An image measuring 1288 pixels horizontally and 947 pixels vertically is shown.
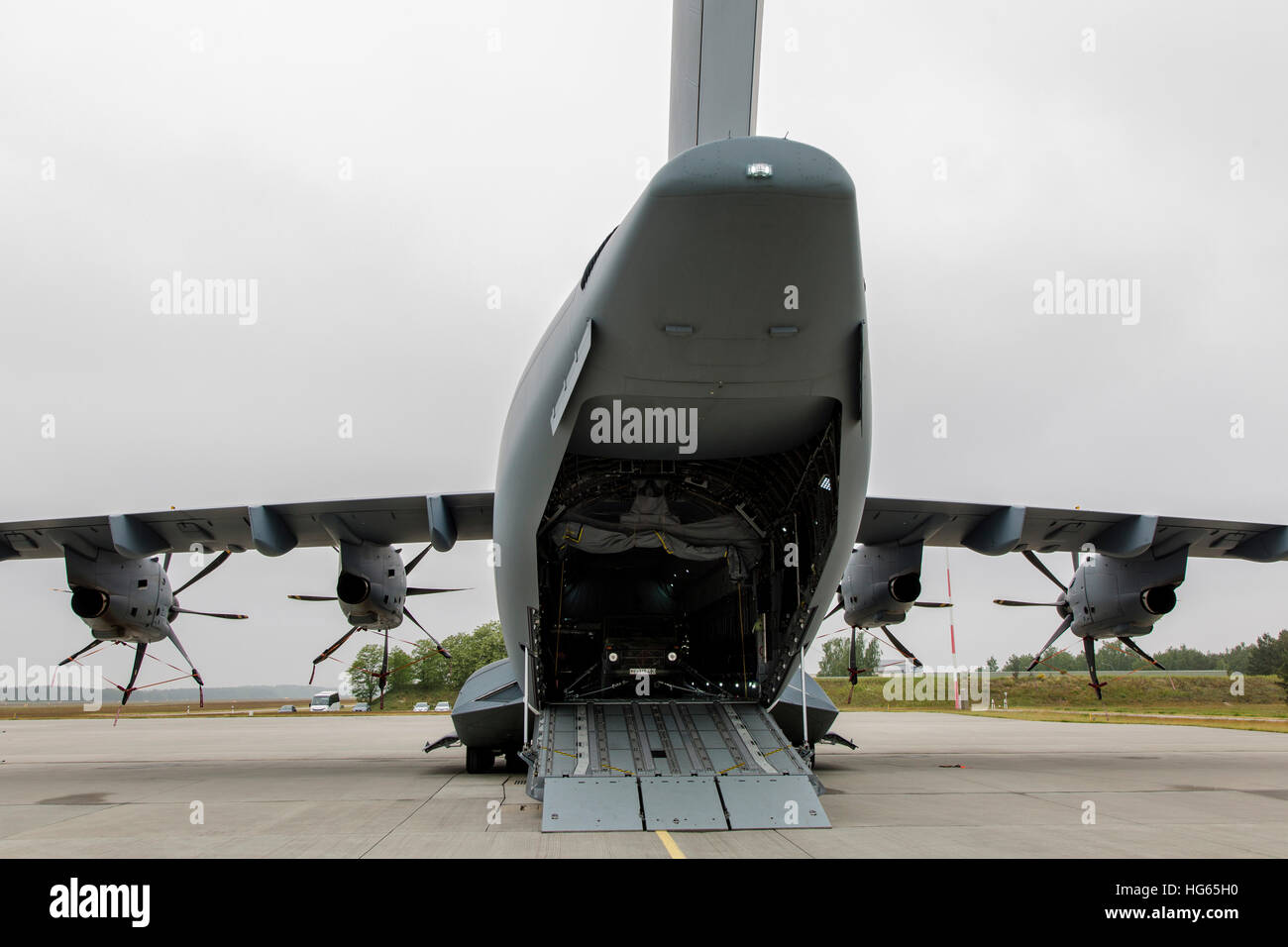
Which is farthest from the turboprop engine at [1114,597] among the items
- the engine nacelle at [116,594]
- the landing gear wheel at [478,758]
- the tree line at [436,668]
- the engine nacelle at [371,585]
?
the tree line at [436,668]

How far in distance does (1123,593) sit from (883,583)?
3.70m

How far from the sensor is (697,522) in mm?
10352

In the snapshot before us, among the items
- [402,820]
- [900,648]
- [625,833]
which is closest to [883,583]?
[900,648]

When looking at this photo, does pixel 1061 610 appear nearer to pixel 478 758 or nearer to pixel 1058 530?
pixel 1058 530

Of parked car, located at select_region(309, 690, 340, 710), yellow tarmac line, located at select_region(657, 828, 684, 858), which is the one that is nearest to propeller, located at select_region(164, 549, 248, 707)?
yellow tarmac line, located at select_region(657, 828, 684, 858)

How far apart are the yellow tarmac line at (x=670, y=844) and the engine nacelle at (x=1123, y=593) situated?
938cm

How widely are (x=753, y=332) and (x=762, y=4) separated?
432 centimetres

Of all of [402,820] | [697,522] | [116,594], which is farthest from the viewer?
[116,594]

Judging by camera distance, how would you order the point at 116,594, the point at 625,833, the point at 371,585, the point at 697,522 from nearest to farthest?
the point at 625,833
the point at 697,522
the point at 371,585
the point at 116,594

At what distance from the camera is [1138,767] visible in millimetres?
12508

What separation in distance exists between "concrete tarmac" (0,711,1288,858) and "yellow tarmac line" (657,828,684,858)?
0.13 ft

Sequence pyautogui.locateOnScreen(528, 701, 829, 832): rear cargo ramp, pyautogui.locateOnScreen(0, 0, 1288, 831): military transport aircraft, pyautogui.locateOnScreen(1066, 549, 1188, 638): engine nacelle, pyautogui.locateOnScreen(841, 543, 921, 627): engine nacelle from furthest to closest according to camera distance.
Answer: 1. pyautogui.locateOnScreen(1066, 549, 1188, 638): engine nacelle
2. pyautogui.locateOnScreen(841, 543, 921, 627): engine nacelle
3. pyautogui.locateOnScreen(528, 701, 829, 832): rear cargo ramp
4. pyautogui.locateOnScreen(0, 0, 1288, 831): military transport aircraft

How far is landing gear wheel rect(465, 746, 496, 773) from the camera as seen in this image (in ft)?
41.8

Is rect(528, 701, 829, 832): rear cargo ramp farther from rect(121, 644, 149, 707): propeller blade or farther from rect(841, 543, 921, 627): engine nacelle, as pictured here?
rect(121, 644, 149, 707): propeller blade
